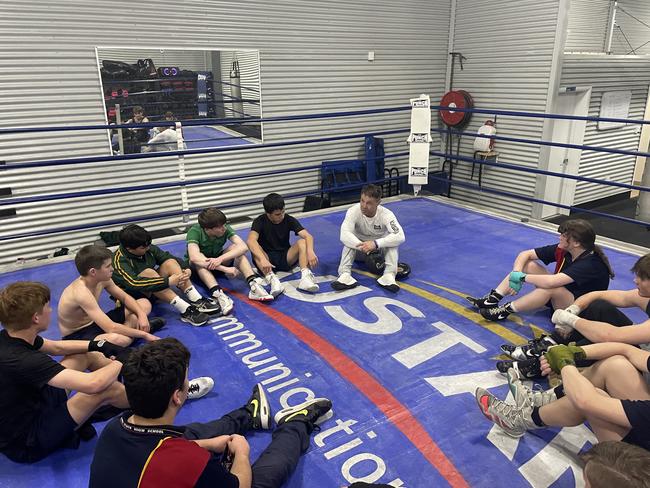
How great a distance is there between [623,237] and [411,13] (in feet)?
18.1

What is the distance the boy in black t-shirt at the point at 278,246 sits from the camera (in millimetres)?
4289

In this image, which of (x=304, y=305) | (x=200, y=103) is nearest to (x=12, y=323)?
(x=304, y=305)

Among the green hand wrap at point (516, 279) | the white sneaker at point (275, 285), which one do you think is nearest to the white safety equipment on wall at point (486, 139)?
the green hand wrap at point (516, 279)

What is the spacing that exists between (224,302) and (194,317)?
29 cm

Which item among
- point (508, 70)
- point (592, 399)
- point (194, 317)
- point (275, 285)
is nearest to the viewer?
point (592, 399)

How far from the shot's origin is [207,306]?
390 cm

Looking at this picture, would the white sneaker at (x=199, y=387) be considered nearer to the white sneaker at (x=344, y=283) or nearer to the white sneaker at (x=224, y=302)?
the white sneaker at (x=224, y=302)

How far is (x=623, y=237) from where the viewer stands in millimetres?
8109

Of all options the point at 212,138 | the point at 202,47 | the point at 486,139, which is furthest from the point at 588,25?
the point at 212,138

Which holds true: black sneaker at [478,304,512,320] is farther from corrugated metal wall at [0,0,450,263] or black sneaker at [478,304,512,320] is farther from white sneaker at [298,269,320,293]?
corrugated metal wall at [0,0,450,263]

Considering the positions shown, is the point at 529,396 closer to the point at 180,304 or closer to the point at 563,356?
the point at 563,356

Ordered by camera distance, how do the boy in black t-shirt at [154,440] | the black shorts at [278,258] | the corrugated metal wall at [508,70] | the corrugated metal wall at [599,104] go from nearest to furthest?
1. the boy in black t-shirt at [154,440]
2. the black shorts at [278,258]
3. the corrugated metal wall at [508,70]
4. the corrugated metal wall at [599,104]

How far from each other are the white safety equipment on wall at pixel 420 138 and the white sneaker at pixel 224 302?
3705 millimetres

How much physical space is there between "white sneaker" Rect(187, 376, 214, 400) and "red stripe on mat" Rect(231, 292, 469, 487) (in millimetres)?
793
